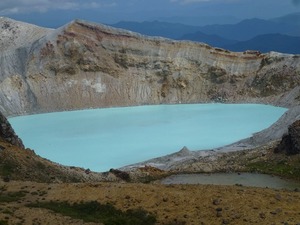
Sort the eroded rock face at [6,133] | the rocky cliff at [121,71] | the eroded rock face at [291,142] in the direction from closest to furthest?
1. the eroded rock face at [6,133]
2. the eroded rock face at [291,142]
3. the rocky cliff at [121,71]

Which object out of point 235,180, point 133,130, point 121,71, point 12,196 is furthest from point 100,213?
point 121,71

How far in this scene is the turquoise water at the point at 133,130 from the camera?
3919 centimetres

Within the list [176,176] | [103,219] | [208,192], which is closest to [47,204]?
[103,219]

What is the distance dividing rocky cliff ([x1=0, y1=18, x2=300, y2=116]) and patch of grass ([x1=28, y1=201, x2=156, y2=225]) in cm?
5423

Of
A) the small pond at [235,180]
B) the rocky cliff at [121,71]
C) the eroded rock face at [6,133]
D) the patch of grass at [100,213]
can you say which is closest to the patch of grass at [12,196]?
the patch of grass at [100,213]

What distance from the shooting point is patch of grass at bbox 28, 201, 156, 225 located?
13492 mm

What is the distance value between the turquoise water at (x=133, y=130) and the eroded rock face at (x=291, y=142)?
1078cm

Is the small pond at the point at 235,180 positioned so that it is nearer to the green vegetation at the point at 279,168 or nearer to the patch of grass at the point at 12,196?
the green vegetation at the point at 279,168

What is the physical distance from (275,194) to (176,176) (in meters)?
13.8

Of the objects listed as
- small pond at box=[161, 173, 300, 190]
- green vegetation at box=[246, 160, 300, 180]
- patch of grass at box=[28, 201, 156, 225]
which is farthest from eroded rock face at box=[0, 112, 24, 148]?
green vegetation at box=[246, 160, 300, 180]

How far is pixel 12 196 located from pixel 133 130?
33309mm

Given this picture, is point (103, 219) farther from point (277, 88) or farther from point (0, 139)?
point (277, 88)

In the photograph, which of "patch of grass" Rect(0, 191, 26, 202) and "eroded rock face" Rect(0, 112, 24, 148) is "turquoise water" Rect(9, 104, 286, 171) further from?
"patch of grass" Rect(0, 191, 26, 202)

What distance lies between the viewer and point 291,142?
2925cm
